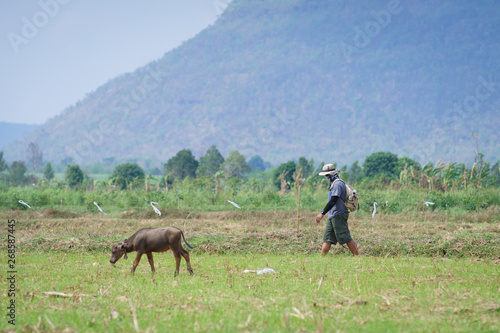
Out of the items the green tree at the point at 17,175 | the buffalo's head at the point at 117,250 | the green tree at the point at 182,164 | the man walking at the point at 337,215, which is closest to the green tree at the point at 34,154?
the green tree at the point at 17,175

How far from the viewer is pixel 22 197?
2506cm

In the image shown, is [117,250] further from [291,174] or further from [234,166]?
[234,166]

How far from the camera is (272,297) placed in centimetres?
712

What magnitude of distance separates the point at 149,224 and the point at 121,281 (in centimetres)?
1009

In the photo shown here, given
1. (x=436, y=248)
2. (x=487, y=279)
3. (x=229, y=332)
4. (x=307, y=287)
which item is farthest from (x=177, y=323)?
(x=436, y=248)

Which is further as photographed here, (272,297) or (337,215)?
(337,215)

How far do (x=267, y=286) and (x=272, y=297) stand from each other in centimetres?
89

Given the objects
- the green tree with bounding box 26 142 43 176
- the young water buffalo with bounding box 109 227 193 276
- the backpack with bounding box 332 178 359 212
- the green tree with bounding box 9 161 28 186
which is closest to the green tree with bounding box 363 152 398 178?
the green tree with bounding box 9 161 28 186

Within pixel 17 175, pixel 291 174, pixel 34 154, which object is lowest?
pixel 17 175

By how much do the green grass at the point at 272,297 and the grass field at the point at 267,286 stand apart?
16 mm

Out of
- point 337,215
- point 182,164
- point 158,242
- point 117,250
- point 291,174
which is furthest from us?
point 182,164

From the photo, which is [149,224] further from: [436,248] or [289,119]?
[289,119]

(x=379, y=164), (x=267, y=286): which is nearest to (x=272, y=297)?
(x=267, y=286)

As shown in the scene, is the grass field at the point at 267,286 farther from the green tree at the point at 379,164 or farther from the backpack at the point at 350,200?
the green tree at the point at 379,164
